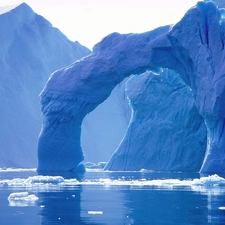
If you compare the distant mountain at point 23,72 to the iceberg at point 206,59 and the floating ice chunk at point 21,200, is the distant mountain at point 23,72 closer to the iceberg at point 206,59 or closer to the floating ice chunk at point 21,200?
the iceberg at point 206,59

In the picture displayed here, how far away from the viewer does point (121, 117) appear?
58.6m

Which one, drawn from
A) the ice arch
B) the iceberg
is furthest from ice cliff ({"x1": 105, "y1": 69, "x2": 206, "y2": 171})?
the iceberg

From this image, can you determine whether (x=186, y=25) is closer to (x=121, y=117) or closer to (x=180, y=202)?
(x=180, y=202)

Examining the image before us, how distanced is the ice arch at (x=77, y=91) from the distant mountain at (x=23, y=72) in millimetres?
20463

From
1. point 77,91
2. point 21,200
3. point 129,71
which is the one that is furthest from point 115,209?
point 77,91

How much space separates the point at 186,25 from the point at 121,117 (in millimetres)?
34138

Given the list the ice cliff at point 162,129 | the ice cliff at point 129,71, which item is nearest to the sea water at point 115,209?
the ice cliff at point 129,71

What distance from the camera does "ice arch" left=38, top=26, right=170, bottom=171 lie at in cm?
2598

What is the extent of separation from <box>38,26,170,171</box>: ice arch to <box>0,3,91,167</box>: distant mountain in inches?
806

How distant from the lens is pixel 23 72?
52.0 meters

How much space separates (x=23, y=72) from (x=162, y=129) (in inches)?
968

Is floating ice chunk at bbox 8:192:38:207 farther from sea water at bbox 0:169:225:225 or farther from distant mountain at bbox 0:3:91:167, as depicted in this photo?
distant mountain at bbox 0:3:91:167

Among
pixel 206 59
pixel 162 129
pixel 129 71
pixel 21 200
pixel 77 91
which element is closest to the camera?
pixel 21 200

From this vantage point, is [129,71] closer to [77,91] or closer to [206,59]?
[77,91]
